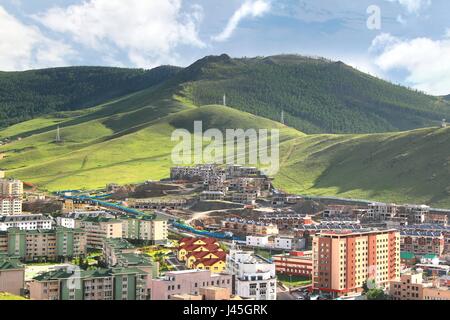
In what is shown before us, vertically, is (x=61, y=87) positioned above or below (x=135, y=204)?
above

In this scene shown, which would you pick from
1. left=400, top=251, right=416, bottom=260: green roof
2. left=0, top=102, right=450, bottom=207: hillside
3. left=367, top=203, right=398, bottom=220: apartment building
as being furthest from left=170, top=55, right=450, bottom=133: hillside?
left=400, top=251, right=416, bottom=260: green roof


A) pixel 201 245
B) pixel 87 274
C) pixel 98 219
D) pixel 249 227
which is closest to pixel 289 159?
pixel 249 227

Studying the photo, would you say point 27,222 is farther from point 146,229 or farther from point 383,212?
point 383,212

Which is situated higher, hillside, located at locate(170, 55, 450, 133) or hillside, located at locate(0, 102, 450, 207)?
hillside, located at locate(170, 55, 450, 133)

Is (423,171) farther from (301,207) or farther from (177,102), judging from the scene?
(177,102)

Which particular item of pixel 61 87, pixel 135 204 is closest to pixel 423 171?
pixel 135 204

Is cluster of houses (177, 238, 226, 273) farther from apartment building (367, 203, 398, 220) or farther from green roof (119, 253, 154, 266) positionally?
apartment building (367, 203, 398, 220)
